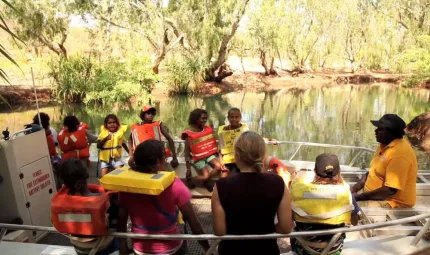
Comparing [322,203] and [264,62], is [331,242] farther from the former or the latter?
[264,62]

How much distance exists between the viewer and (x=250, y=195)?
1943 mm

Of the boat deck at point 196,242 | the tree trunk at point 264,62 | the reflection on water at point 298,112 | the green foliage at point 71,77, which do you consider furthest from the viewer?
the tree trunk at point 264,62

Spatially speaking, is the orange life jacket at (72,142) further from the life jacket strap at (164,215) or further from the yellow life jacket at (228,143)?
the life jacket strap at (164,215)

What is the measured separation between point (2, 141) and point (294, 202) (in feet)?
8.04

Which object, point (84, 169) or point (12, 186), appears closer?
point (84, 169)

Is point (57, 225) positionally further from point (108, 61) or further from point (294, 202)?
point (108, 61)

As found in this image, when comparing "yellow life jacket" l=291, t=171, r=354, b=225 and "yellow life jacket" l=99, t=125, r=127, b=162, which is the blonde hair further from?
"yellow life jacket" l=99, t=125, r=127, b=162

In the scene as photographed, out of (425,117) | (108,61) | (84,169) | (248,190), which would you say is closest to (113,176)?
(84,169)

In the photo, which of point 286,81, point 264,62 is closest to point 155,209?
point 286,81

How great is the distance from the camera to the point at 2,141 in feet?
10.5

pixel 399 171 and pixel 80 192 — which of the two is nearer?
pixel 80 192

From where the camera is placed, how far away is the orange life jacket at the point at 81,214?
89.4 inches

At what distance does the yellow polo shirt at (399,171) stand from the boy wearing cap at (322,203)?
0.82 metres

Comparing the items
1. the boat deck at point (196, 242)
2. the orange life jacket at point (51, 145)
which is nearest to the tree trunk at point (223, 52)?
the orange life jacket at point (51, 145)
